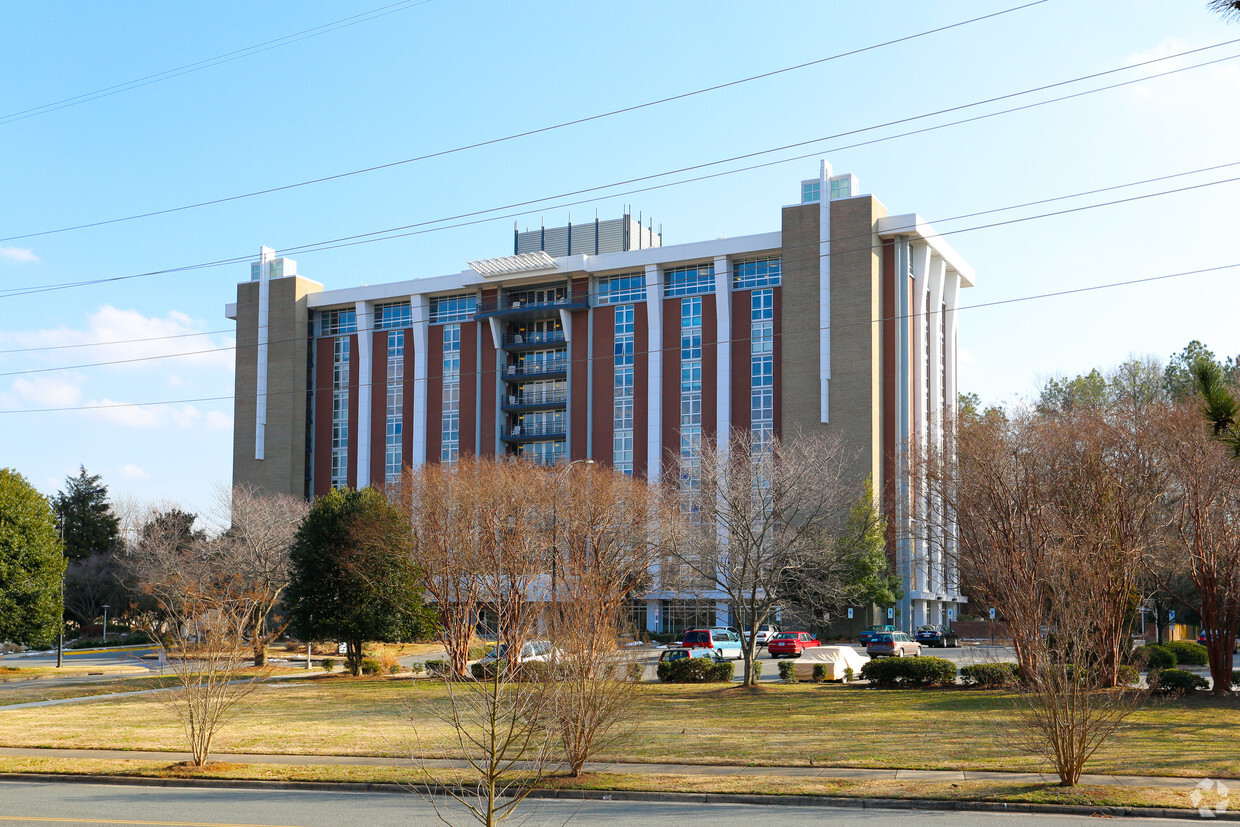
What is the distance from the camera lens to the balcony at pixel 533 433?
85.4 metres

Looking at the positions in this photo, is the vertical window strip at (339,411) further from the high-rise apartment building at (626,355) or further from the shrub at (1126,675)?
the shrub at (1126,675)

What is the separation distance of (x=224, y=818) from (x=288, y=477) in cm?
8402

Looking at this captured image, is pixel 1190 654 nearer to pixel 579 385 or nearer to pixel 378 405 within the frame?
pixel 579 385

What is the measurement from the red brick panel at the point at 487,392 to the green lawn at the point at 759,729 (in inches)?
2070

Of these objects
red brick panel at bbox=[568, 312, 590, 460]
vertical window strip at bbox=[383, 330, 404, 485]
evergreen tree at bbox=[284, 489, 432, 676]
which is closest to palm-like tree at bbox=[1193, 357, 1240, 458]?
evergreen tree at bbox=[284, 489, 432, 676]

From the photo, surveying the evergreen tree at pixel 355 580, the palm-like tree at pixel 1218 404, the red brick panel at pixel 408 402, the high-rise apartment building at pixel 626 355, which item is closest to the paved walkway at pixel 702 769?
the palm-like tree at pixel 1218 404

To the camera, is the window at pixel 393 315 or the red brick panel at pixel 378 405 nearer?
the red brick panel at pixel 378 405

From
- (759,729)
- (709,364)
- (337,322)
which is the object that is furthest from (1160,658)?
(337,322)

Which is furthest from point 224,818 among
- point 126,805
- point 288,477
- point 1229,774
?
point 288,477

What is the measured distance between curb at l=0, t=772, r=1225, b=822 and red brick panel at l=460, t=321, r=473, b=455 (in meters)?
68.8

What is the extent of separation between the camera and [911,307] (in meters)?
79.4

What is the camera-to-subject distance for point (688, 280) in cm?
8219

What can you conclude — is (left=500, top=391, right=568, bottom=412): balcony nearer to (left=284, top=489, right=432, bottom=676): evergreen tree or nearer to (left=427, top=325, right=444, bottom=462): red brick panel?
(left=427, top=325, right=444, bottom=462): red brick panel

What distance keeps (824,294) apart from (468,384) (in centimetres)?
3064
